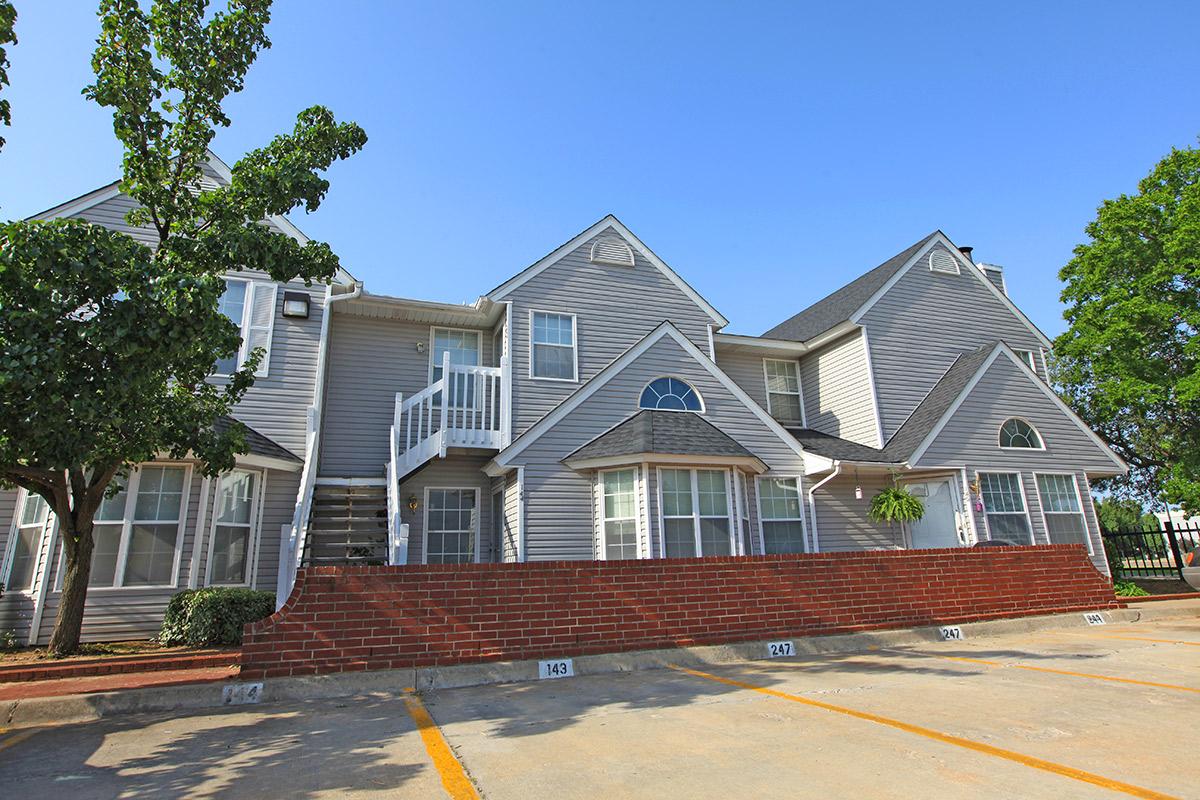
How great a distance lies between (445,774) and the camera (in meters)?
4.07

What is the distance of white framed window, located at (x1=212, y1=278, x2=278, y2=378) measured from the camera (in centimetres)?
1234

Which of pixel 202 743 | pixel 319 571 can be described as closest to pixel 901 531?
pixel 319 571

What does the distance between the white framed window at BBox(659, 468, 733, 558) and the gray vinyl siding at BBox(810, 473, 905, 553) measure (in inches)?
126

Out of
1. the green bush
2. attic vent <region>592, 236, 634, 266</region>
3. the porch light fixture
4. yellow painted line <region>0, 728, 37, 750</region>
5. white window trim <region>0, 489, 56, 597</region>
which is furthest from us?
attic vent <region>592, 236, 634, 266</region>

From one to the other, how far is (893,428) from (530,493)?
9218mm

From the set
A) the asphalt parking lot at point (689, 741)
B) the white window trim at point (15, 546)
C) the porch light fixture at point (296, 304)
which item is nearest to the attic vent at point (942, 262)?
the asphalt parking lot at point (689, 741)

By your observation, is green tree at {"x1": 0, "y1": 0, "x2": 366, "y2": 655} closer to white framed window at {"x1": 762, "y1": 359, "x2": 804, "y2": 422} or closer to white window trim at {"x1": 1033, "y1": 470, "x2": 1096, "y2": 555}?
white framed window at {"x1": 762, "y1": 359, "x2": 804, "y2": 422}

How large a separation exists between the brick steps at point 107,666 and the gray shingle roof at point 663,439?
610 centimetres

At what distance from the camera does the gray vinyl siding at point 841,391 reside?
619 inches

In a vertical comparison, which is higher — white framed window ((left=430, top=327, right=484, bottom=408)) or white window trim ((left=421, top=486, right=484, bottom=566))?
white framed window ((left=430, top=327, right=484, bottom=408))

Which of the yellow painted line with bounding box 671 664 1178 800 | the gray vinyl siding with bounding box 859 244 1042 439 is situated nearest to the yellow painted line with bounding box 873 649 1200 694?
the yellow painted line with bounding box 671 664 1178 800

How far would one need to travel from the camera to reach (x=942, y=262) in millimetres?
17625

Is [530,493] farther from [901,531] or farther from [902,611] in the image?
[901,531]

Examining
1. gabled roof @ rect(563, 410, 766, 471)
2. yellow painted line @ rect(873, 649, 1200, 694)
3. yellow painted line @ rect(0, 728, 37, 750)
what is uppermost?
gabled roof @ rect(563, 410, 766, 471)
